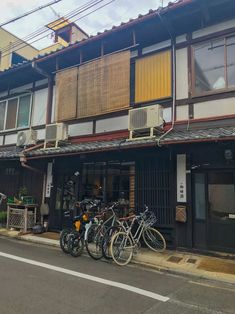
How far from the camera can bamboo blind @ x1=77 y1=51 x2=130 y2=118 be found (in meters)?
9.55

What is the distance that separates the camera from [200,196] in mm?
8203

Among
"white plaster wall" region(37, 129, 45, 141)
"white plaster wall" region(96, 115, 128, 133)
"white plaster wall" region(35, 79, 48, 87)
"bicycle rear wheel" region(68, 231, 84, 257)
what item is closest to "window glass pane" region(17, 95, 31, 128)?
"white plaster wall" region(35, 79, 48, 87)

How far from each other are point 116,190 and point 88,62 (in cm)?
465

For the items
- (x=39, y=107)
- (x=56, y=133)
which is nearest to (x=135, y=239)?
(x=56, y=133)

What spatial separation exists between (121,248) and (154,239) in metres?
1.39

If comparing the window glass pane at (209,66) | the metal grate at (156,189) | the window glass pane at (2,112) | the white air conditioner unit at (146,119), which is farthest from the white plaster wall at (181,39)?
the window glass pane at (2,112)

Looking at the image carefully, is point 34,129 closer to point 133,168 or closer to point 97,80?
point 97,80

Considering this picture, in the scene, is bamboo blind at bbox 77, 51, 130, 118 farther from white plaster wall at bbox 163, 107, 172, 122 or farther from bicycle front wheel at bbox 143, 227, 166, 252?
bicycle front wheel at bbox 143, 227, 166, 252

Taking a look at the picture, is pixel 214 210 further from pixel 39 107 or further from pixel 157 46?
pixel 39 107

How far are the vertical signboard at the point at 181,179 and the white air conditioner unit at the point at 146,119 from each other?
1.15 meters

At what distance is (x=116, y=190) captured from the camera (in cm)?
974

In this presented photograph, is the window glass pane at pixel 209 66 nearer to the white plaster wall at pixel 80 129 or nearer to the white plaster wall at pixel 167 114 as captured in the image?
the white plaster wall at pixel 167 114

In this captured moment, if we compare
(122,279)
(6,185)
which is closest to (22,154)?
(6,185)

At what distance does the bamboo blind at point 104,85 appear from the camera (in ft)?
31.3
